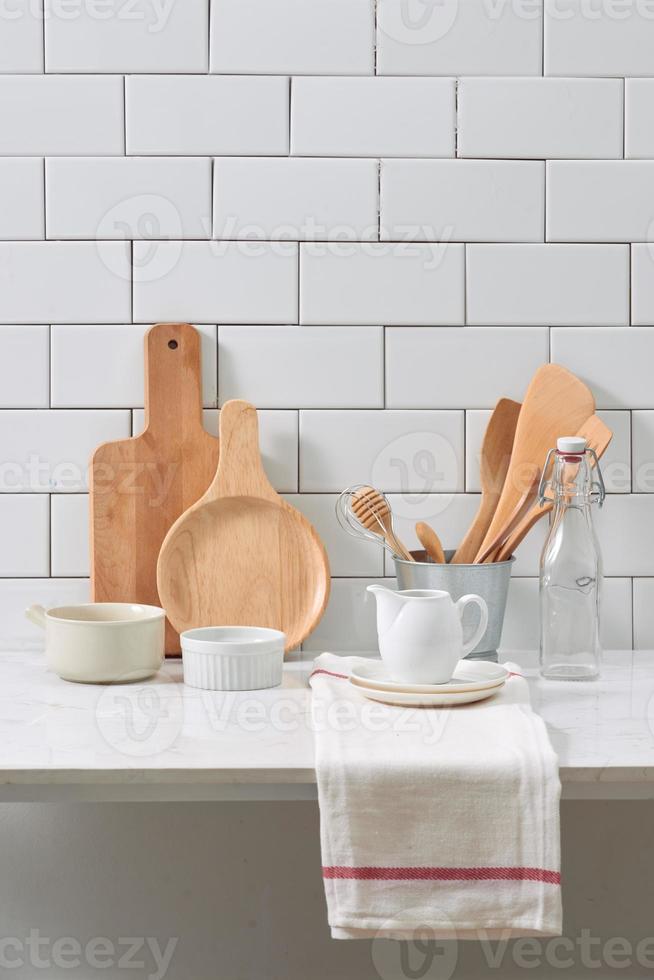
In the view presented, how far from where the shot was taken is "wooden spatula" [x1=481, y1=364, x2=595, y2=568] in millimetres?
1137

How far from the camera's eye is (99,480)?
45.6 inches

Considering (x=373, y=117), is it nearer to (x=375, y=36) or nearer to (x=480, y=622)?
(x=375, y=36)

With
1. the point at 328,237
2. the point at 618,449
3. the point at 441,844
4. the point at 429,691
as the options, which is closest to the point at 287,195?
the point at 328,237

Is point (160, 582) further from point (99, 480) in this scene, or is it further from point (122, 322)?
point (122, 322)

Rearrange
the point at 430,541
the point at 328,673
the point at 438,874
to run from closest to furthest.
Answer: the point at 438,874 < the point at 328,673 < the point at 430,541

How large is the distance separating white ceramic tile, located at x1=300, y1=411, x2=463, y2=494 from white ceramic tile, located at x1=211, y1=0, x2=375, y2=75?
1.36ft

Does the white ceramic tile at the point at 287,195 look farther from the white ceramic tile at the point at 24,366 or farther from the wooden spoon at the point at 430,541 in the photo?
the wooden spoon at the point at 430,541

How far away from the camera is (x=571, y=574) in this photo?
1064 millimetres

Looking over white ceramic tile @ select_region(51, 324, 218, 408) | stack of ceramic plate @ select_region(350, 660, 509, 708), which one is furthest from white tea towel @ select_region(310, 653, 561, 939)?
white ceramic tile @ select_region(51, 324, 218, 408)

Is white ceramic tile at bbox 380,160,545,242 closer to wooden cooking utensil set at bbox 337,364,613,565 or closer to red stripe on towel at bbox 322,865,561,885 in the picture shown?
wooden cooking utensil set at bbox 337,364,613,565

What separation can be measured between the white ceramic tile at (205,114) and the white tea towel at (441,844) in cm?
76

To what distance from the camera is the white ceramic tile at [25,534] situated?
1187 mm

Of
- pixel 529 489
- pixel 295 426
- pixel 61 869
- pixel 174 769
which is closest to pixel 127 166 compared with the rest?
pixel 295 426

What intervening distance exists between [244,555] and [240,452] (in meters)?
0.12
